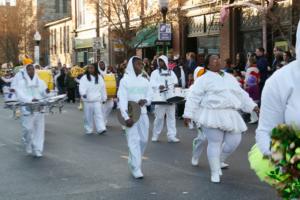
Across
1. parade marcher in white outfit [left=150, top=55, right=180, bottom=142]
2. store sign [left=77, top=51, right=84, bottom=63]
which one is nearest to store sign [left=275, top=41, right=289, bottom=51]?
parade marcher in white outfit [left=150, top=55, right=180, bottom=142]

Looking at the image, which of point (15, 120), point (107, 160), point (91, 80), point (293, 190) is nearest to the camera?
point (293, 190)

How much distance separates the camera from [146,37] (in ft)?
97.2

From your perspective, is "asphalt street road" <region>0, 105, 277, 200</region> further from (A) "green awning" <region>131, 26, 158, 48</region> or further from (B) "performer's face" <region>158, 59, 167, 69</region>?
(A) "green awning" <region>131, 26, 158, 48</region>

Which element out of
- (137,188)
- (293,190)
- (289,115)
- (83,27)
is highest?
(83,27)

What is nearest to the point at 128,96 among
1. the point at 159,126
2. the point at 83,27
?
the point at 159,126

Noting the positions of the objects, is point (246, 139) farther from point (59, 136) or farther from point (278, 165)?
point (278, 165)

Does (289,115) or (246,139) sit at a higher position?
(289,115)

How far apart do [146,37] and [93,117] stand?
1540 centimetres

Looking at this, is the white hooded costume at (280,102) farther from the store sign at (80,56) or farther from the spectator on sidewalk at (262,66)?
the store sign at (80,56)

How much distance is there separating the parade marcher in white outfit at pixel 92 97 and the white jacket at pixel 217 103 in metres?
6.66

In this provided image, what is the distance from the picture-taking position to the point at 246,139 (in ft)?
39.8

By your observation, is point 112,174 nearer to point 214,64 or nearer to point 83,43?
point 214,64

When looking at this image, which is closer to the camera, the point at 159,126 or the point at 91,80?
the point at 159,126

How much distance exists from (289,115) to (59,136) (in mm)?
10810
